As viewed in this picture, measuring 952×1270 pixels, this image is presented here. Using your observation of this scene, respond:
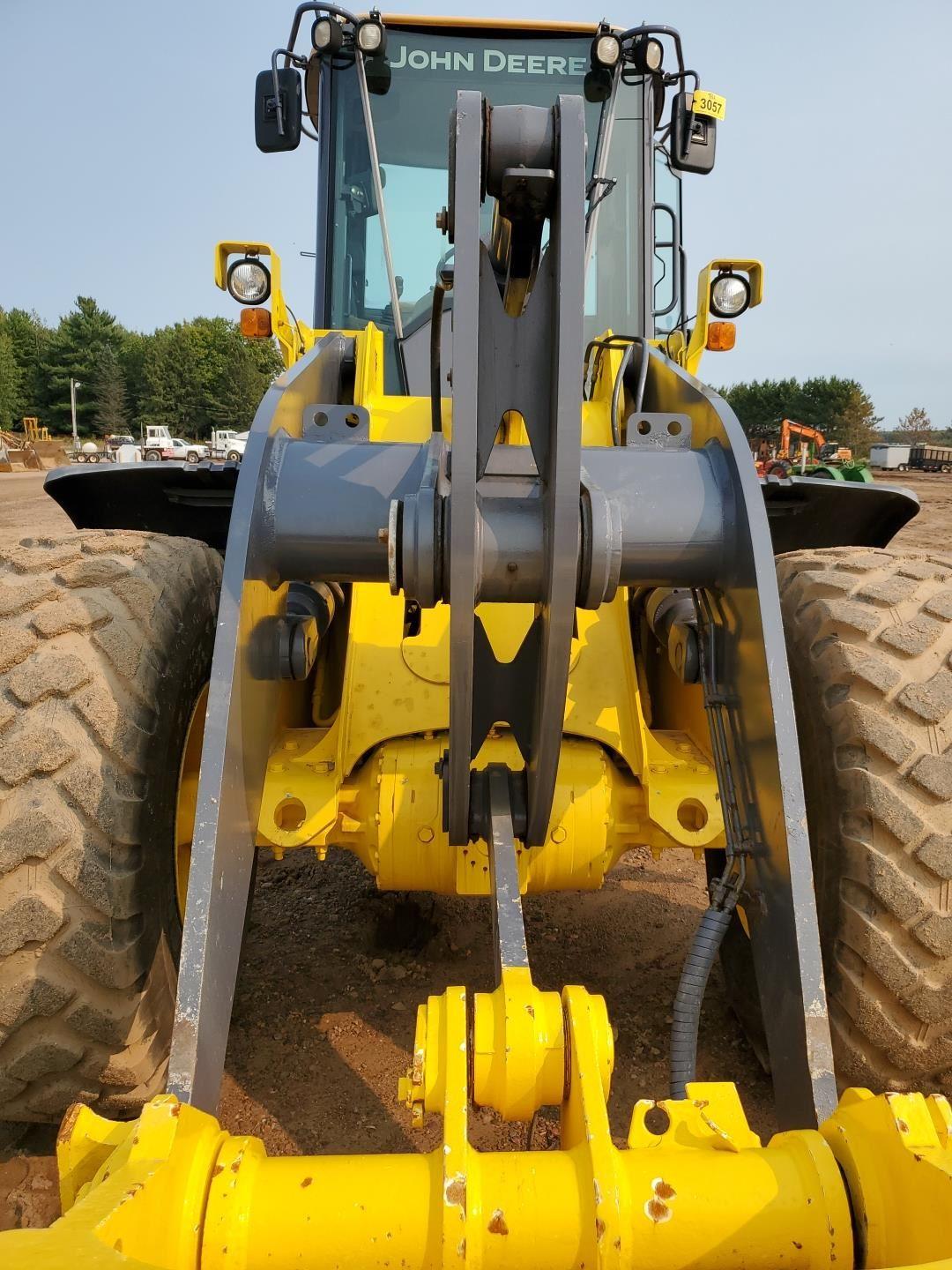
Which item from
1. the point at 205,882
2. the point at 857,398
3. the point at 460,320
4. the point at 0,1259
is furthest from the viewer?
the point at 857,398

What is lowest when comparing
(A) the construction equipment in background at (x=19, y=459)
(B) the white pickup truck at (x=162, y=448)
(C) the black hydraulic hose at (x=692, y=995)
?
(C) the black hydraulic hose at (x=692, y=995)

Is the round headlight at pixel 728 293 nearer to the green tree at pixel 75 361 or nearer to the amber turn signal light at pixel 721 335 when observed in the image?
the amber turn signal light at pixel 721 335

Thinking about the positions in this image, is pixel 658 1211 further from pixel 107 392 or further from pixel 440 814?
pixel 107 392

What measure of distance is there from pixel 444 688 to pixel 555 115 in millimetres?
1401

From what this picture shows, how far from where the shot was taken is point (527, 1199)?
1.05 m

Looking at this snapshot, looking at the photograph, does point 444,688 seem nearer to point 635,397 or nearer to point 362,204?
point 635,397

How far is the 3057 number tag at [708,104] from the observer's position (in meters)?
3.38

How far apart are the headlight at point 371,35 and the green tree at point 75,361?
7480cm

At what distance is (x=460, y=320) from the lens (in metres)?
1.32

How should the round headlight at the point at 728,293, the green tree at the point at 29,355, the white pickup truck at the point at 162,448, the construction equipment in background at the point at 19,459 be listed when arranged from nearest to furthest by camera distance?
the round headlight at the point at 728,293 < the construction equipment in background at the point at 19,459 < the white pickup truck at the point at 162,448 < the green tree at the point at 29,355

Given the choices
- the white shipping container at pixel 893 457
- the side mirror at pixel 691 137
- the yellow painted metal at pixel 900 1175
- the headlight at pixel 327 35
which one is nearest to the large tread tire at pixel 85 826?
the yellow painted metal at pixel 900 1175

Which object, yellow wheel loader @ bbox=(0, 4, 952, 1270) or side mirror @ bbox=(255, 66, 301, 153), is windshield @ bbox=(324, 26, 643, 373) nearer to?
side mirror @ bbox=(255, 66, 301, 153)

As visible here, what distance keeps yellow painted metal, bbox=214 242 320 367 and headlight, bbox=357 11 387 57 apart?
3.01ft

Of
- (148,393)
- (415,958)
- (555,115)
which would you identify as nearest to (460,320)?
(555,115)
